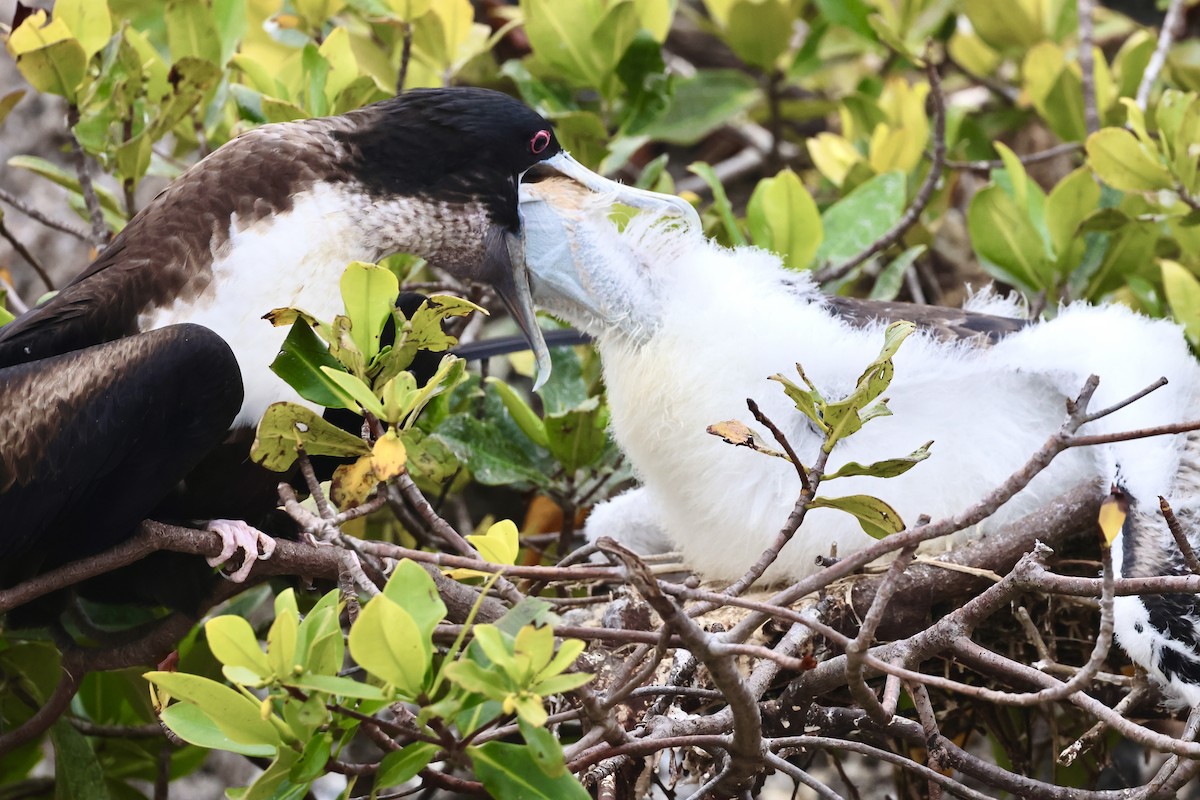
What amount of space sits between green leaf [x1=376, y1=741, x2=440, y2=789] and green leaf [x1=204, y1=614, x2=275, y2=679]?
0.65 ft

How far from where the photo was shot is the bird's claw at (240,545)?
5.90ft

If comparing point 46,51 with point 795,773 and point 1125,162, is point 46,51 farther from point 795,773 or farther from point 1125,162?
point 1125,162

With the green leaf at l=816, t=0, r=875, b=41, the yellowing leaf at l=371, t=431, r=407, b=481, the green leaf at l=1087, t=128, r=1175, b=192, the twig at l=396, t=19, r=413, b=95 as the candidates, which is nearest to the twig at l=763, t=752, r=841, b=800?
the yellowing leaf at l=371, t=431, r=407, b=481

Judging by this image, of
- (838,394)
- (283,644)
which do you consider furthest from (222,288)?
(838,394)

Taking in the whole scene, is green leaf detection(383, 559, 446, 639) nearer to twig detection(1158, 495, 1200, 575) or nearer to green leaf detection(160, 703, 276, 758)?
green leaf detection(160, 703, 276, 758)

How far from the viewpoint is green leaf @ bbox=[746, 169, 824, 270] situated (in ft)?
7.66

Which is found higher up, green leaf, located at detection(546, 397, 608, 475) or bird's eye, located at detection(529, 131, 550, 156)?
bird's eye, located at detection(529, 131, 550, 156)

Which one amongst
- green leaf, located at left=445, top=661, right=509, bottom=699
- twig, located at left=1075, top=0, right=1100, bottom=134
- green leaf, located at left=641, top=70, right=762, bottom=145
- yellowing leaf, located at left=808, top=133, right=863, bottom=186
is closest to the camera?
green leaf, located at left=445, top=661, right=509, bottom=699

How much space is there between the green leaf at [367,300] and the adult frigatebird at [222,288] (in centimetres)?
36

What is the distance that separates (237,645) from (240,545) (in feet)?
2.04

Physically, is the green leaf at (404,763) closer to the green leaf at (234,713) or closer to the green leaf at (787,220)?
the green leaf at (234,713)

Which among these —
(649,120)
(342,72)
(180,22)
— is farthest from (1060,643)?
(180,22)

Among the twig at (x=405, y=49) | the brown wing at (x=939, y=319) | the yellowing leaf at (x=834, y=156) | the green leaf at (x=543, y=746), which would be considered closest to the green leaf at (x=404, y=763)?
the green leaf at (x=543, y=746)

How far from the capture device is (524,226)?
6.89 feet
